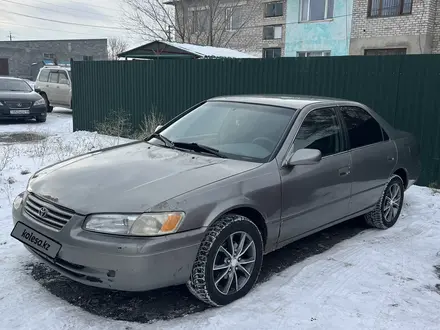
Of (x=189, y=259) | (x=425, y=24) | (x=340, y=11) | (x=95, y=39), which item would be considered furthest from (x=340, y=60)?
(x=95, y=39)

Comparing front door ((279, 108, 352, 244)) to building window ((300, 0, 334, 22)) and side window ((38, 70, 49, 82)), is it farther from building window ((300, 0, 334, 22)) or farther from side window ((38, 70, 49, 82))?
building window ((300, 0, 334, 22))

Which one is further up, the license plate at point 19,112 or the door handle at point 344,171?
the door handle at point 344,171

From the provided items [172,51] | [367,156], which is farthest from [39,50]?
[367,156]

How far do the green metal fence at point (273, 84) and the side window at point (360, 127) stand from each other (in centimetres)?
250

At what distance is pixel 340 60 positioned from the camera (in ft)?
25.8

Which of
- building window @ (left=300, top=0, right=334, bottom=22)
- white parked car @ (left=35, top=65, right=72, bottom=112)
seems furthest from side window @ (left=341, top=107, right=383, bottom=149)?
building window @ (left=300, top=0, right=334, bottom=22)

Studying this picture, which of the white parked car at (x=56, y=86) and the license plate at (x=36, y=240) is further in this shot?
the white parked car at (x=56, y=86)

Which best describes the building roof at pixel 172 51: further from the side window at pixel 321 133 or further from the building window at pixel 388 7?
the side window at pixel 321 133

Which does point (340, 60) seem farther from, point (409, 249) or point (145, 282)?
point (145, 282)

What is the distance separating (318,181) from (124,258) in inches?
79.9

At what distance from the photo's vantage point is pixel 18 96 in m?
14.0

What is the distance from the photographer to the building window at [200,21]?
78.9 ft

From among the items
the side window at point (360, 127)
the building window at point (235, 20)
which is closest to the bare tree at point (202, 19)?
the building window at point (235, 20)

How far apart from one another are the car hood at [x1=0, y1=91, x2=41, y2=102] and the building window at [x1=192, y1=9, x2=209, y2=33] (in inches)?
470
